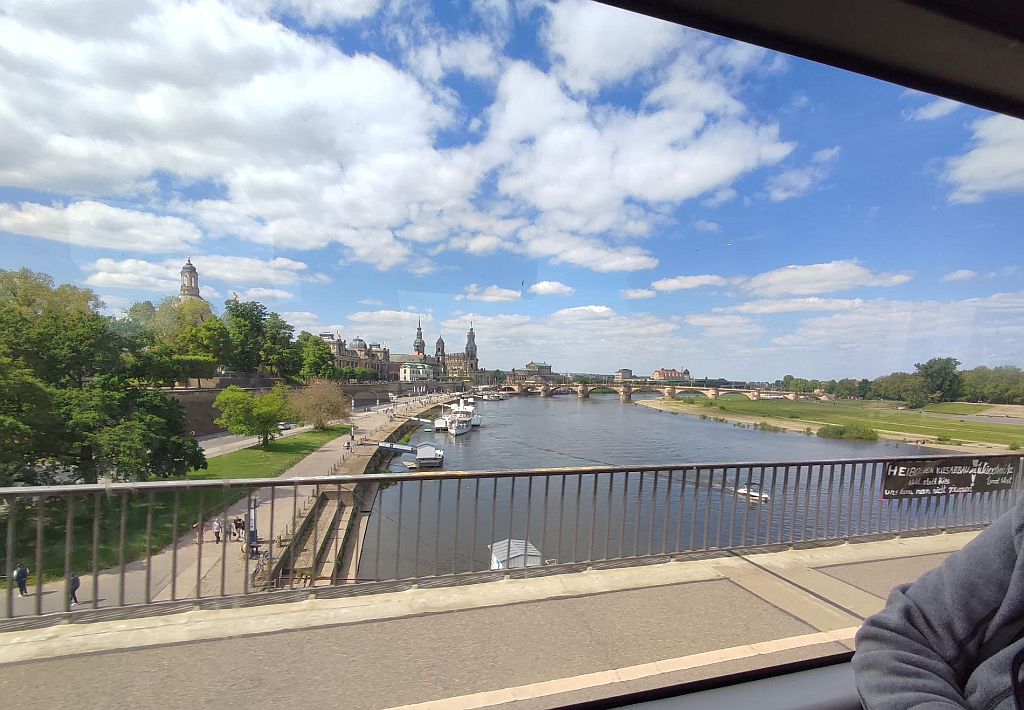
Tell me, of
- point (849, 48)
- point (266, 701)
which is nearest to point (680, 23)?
point (849, 48)

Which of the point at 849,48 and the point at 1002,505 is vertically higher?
the point at 849,48

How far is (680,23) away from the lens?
48.9 inches

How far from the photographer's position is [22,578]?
1581 millimetres

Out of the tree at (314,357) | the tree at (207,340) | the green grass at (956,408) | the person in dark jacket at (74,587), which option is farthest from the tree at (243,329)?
the green grass at (956,408)

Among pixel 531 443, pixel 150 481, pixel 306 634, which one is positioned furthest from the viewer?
pixel 531 443

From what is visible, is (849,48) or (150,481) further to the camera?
(150,481)

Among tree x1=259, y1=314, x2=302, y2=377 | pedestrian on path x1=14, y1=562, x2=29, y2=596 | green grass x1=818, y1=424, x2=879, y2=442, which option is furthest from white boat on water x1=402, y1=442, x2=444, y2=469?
green grass x1=818, y1=424, x2=879, y2=442

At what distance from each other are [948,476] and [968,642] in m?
3.44

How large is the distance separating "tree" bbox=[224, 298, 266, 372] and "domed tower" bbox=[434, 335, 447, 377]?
1015 mm

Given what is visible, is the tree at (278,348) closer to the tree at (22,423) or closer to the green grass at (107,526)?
the green grass at (107,526)

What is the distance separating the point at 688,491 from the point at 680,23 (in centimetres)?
261

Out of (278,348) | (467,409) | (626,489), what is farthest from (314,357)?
(467,409)

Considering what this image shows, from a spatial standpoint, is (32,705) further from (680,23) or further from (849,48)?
(849,48)

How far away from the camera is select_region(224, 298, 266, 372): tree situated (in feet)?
6.47
